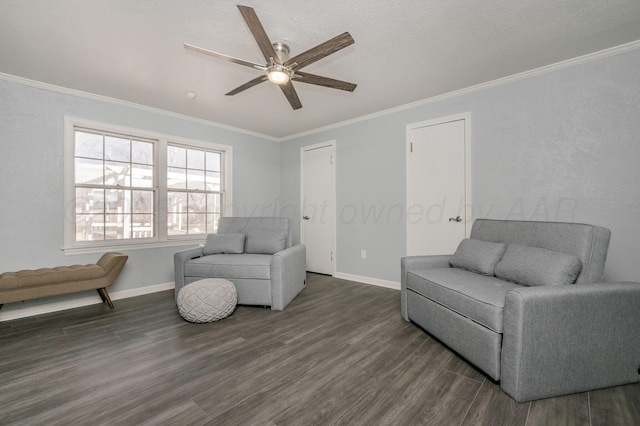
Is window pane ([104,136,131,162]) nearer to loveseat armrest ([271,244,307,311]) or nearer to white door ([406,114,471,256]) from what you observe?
loveseat armrest ([271,244,307,311])

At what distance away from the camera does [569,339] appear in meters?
1.57

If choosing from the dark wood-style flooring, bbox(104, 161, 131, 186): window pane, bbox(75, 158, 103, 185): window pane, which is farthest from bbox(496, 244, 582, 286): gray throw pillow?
bbox(75, 158, 103, 185): window pane

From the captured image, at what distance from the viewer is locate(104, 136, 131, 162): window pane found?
11.7 feet

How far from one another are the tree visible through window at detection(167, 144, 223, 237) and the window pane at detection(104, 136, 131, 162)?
506mm

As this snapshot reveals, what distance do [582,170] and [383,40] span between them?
2220 millimetres

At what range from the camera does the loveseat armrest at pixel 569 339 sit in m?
1.53

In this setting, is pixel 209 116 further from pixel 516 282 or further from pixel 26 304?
pixel 516 282

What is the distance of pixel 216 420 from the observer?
140 centimetres

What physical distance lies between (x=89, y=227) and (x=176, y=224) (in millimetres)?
1018

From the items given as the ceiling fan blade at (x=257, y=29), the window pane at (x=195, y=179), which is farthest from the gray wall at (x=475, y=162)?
the ceiling fan blade at (x=257, y=29)

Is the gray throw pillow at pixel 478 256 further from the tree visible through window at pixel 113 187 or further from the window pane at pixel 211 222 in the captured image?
the tree visible through window at pixel 113 187

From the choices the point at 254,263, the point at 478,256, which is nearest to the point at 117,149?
the point at 254,263

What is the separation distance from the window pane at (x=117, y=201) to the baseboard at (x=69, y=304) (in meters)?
1.07

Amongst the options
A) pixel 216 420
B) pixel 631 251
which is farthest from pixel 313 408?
pixel 631 251
